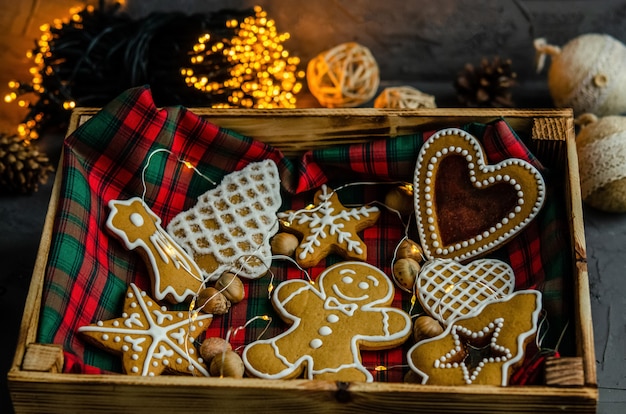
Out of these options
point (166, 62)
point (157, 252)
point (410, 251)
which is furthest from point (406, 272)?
point (166, 62)

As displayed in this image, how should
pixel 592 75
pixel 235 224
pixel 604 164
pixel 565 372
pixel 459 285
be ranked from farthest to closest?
pixel 592 75 < pixel 604 164 < pixel 235 224 < pixel 459 285 < pixel 565 372

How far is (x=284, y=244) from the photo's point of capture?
1.59m

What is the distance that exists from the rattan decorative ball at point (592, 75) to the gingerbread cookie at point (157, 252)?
1.00 meters

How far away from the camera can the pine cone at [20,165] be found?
1925 millimetres

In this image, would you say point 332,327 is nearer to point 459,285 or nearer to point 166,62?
point 459,285

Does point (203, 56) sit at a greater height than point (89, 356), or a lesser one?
greater

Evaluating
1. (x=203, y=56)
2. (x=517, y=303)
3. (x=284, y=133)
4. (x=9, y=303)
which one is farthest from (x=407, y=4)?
(x=9, y=303)

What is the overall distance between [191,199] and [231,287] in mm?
223

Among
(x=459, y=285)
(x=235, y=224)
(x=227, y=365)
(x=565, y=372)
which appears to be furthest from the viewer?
(x=235, y=224)

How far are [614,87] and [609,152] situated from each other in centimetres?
24

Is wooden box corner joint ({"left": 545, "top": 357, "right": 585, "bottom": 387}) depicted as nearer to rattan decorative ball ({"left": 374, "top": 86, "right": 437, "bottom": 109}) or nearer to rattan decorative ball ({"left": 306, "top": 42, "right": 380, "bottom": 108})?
rattan decorative ball ({"left": 374, "top": 86, "right": 437, "bottom": 109})

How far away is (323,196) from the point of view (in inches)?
65.3

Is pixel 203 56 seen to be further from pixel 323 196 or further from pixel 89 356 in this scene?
pixel 89 356

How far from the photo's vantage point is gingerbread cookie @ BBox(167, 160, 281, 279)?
1.57 m
